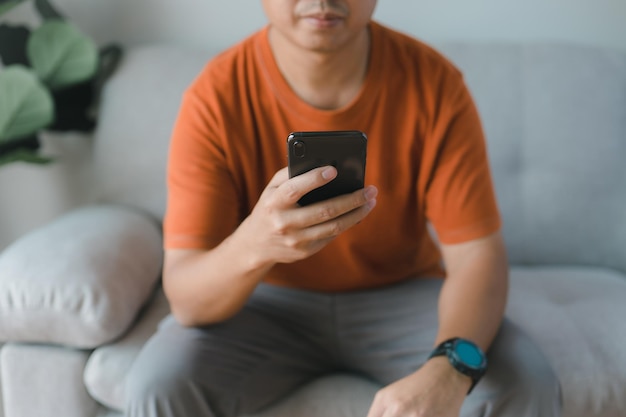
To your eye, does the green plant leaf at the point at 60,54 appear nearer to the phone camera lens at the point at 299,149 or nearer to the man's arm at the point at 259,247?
the man's arm at the point at 259,247

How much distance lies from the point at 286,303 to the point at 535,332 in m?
0.44

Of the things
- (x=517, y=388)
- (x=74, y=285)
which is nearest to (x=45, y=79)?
(x=74, y=285)

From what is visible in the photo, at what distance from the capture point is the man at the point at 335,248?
88cm

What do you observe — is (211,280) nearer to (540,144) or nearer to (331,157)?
(331,157)

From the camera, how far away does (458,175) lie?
0.97 meters

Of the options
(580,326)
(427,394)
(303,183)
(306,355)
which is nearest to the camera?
(303,183)

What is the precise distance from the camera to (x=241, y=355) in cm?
96

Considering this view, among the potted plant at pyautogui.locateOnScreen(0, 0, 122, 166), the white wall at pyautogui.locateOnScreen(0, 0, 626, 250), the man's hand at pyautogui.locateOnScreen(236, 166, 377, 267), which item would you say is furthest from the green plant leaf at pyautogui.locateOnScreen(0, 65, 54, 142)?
the man's hand at pyautogui.locateOnScreen(236, 166, 377, 267)

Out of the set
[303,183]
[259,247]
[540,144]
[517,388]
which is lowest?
[517,388]

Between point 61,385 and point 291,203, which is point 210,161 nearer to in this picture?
point 291,203

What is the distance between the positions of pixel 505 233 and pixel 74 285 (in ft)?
2.89

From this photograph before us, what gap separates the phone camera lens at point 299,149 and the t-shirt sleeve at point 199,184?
0.86 feet

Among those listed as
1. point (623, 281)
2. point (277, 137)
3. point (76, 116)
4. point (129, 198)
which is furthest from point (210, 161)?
point (623, 281)

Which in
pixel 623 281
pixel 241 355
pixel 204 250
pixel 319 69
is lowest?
pixel 623 281
